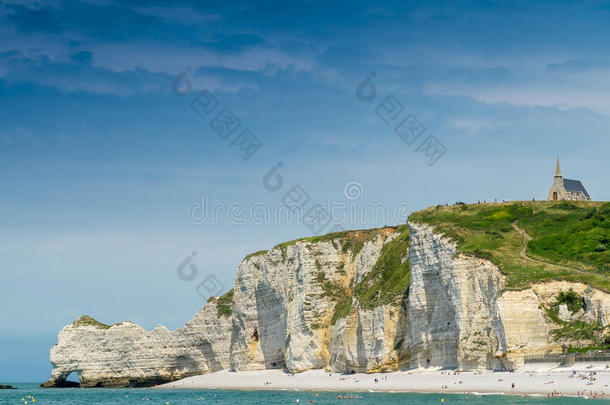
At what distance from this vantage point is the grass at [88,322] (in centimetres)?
11662

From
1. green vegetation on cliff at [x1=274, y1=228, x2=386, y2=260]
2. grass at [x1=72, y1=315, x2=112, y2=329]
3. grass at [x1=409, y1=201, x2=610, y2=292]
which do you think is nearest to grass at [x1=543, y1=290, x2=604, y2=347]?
grass at [x1=409, y1=201, x2=610, y2=292]

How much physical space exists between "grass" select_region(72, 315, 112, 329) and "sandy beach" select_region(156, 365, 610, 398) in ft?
67.6

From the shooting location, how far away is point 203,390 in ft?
314

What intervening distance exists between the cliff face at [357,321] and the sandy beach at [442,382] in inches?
78.2

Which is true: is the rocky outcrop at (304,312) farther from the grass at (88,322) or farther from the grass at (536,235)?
the grass at (88,322)

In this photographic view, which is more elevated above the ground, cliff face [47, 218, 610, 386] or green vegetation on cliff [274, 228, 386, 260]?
green vegetation on cliff [274, 228, 386, 260]

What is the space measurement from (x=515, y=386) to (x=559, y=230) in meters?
26.2

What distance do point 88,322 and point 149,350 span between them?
36.6ft

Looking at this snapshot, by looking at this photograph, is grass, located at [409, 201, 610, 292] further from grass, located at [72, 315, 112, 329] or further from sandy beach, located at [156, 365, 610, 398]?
grass, located at [72, 315, 112, 329]

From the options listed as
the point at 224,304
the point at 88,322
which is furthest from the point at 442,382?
the point at 88,322

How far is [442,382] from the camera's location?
65062 mm

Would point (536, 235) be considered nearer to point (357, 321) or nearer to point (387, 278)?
point (387, 278)

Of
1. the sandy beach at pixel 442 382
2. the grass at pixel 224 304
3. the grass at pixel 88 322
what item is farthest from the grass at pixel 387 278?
the grass at pixel 88 322

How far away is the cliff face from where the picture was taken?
202 feet
